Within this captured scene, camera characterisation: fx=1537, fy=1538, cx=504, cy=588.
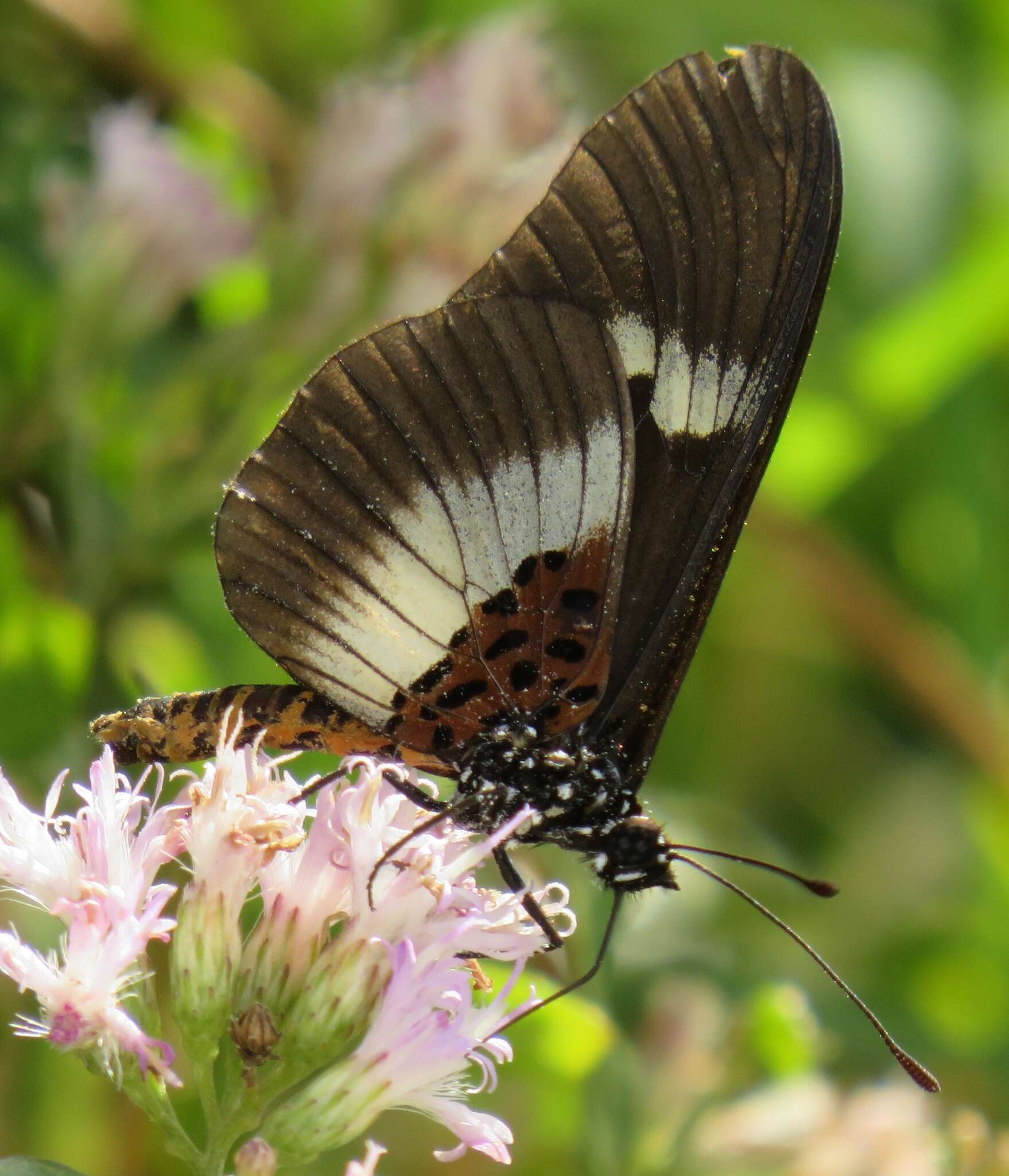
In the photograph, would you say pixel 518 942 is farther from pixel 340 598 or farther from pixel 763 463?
pixel 763 463

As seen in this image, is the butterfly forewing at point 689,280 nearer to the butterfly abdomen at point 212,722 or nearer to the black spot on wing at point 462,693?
the black spot on wing at point 462,693

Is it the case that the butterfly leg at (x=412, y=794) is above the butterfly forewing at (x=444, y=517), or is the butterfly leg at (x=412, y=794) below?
below

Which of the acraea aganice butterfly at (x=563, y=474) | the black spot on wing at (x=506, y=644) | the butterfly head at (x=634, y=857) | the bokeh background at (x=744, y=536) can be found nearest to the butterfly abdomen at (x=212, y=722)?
the acraea aganice butterfly at (x=563, y=474)

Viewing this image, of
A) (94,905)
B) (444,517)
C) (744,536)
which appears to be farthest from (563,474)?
(744,536)

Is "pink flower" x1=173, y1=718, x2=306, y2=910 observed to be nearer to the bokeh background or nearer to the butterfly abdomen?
the butterfly abdomen

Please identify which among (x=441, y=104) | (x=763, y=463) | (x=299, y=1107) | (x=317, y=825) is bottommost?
(x=299, y=1107)

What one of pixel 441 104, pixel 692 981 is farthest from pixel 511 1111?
pixel 441 104
